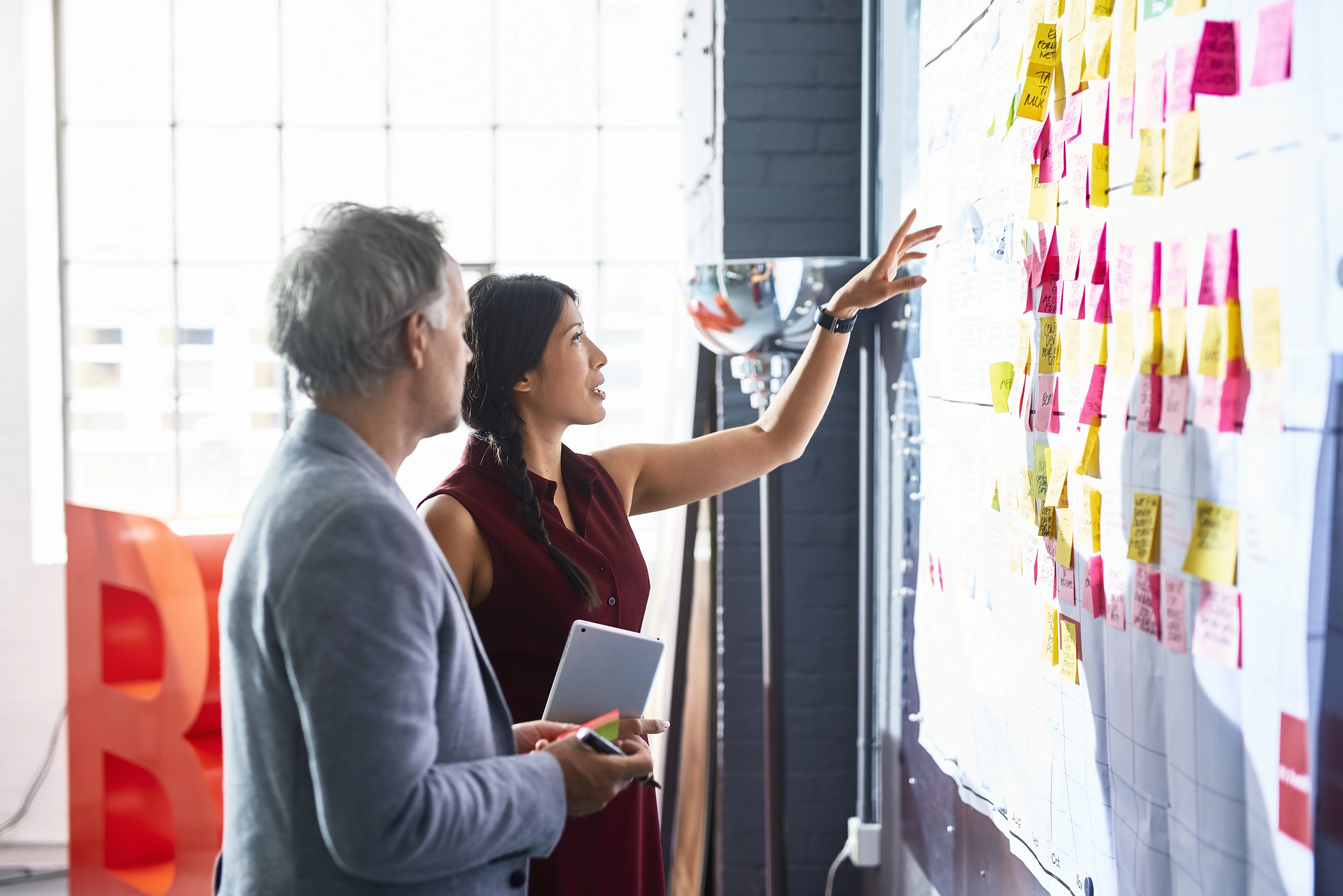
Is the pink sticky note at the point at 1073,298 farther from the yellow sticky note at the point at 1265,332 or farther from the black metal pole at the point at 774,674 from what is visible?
the black metal pole at the point at 774,674

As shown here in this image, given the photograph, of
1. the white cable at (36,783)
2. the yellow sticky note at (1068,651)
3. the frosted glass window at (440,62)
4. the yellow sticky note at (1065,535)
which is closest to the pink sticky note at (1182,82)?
the yellow sticky note at (1065,535)

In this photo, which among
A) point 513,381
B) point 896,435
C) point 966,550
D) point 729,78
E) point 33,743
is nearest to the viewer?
point 513,381

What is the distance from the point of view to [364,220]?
903 mm

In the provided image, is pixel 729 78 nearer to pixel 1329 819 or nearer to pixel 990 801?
pixel 990 801

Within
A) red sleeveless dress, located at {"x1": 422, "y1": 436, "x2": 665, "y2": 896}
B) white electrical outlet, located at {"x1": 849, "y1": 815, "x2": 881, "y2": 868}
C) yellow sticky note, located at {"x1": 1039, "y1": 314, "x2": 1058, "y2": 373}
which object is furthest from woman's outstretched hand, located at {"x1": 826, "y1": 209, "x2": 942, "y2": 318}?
white electrical outlet, located at {"x1": 849, "y1": 815, "x2": 881, "y2": 868}

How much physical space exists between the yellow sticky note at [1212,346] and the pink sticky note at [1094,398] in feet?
0.64

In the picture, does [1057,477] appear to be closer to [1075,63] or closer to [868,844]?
[1075,63]

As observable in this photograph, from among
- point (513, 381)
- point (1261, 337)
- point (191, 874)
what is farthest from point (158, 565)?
point (1261, 337)

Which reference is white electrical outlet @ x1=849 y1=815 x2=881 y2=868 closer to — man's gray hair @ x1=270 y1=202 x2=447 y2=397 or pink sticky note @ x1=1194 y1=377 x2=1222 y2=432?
pink sticky note @ x1=1194 y1=377 x2=1222 y2=432

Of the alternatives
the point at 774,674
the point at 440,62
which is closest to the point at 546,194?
the point at 440,62

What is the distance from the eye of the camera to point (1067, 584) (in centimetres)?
115

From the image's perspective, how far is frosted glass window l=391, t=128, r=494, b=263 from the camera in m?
4.28

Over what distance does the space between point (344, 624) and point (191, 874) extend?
2134 mm

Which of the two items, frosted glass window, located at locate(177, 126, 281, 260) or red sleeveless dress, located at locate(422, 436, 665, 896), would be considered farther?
frosted glass window, located at locate(177, 126, 281, 260)
